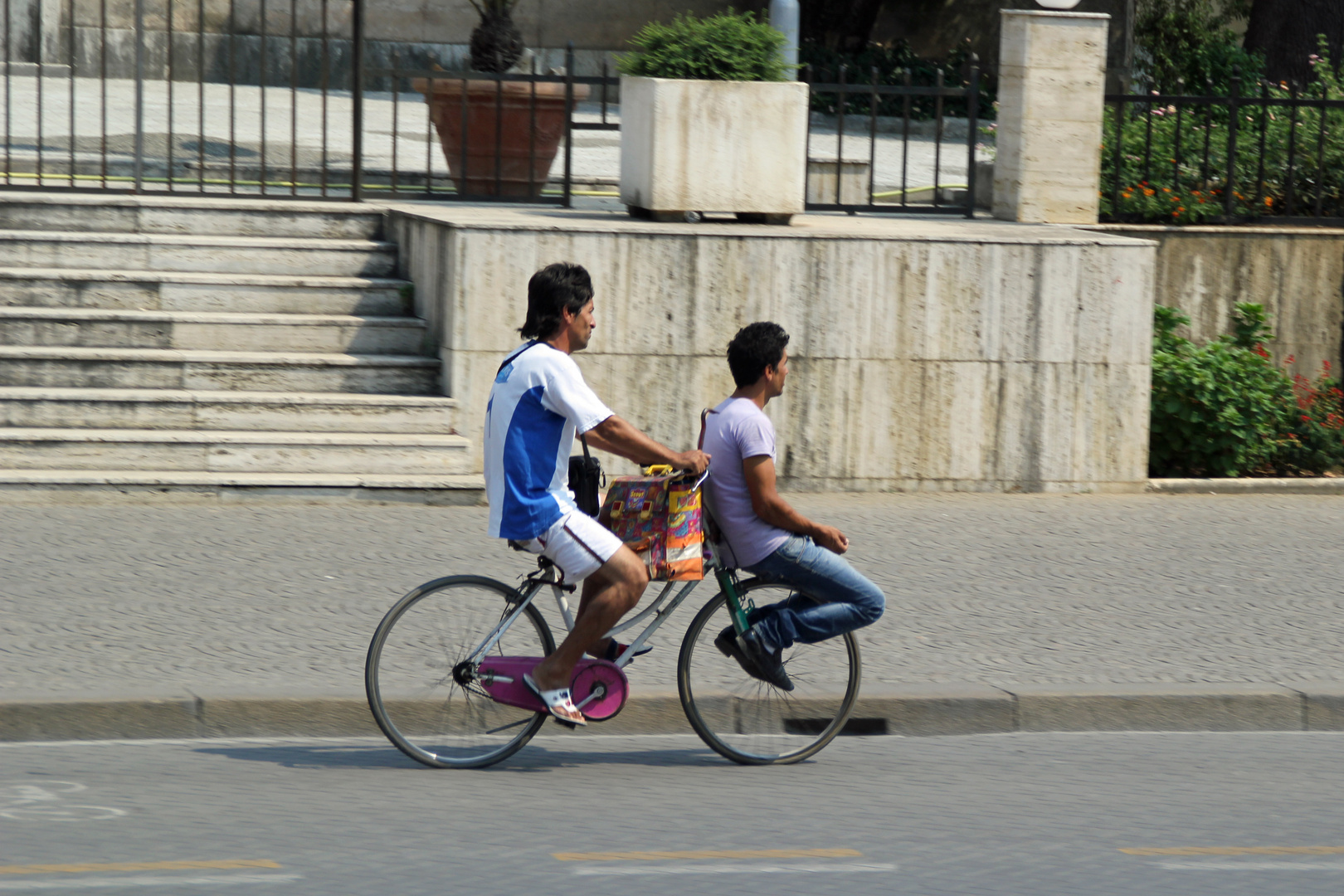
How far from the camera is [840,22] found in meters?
26.6

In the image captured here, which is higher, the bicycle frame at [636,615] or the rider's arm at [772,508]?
Result: the rider's arm at [772,508]

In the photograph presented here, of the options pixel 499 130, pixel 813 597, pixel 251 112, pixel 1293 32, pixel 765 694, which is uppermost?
pixel 1293 32

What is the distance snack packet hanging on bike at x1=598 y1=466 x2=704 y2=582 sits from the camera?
5.79 m

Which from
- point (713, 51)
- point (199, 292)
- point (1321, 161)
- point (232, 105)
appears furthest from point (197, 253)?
point (1321, 161)

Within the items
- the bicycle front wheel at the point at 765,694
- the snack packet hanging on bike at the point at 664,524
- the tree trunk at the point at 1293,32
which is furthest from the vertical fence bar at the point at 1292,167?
the tree trunk at the point at 1293,32

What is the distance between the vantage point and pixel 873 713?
666cm

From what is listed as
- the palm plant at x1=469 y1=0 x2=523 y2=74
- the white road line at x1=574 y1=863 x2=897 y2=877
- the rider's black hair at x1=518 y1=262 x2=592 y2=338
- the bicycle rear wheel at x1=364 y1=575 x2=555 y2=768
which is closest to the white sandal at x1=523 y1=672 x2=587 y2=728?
the bicycle rear wheel at x1=364 y1=575 x2=555 y2=768

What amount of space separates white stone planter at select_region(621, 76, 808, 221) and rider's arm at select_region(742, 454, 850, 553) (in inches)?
235

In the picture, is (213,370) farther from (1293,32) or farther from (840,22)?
(1293,32)

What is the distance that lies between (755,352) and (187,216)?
7333 millimetres

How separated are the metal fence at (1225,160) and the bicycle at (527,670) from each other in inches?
316

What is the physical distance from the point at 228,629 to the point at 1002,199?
25.9ft

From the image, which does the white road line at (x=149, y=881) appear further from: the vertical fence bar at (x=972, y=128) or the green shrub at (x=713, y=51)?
the vertical fence bar at (x=972, y=128)

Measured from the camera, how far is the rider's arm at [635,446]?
557cm
